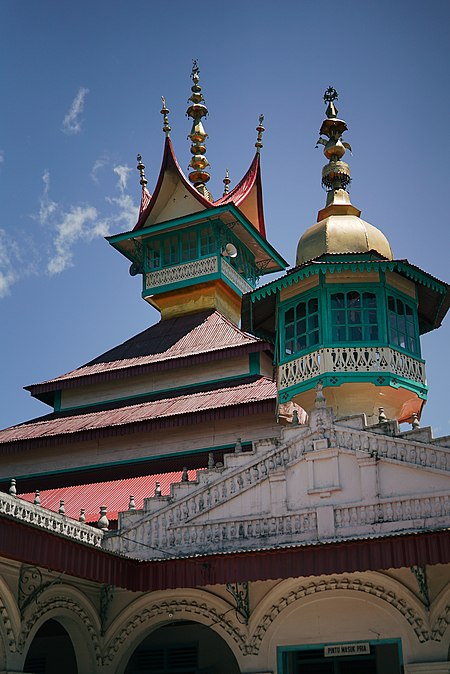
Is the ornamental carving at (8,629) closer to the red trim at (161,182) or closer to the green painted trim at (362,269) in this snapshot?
the green painted trim at (362,269)

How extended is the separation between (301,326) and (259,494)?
16.7 ft

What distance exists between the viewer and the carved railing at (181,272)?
3303 cm

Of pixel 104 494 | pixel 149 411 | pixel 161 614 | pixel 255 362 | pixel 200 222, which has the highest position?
pixel 200 222

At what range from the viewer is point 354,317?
70.9 ft

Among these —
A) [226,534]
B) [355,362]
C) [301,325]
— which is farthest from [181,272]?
[226,534]

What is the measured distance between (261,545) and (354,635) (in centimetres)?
252

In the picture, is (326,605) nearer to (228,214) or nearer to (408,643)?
(408,643)

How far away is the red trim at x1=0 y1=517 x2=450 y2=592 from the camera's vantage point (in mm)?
15367

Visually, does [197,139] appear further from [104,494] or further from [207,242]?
[104,494]

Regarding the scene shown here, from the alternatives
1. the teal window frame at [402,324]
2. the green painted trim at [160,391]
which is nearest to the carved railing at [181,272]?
the green painted trim at [160,391]

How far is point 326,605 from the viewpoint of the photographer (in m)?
18.2

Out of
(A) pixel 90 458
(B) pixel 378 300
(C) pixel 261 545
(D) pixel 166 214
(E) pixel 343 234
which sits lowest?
(C) pixel 261 545

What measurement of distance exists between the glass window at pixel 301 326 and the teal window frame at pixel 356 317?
45 cm

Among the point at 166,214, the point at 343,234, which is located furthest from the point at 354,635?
the point at 166,214
